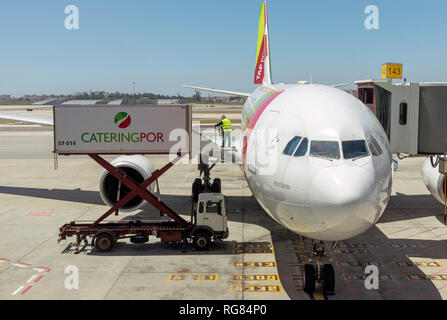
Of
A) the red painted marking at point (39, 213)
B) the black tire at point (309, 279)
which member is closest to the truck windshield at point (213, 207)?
the black tire at point (309, 279)

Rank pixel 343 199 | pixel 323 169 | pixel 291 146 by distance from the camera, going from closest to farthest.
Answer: pixel 343 199 < pixel 323 169 < pixel 291 146

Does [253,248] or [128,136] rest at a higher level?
[128,136]

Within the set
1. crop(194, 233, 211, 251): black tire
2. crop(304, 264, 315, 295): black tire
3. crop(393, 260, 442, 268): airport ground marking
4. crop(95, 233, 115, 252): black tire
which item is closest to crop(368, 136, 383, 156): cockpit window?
crop(304, 264, 315, 295): black tire

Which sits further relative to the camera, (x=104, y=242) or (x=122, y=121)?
(x=122, y=121)

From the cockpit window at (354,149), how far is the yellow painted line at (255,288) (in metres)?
3.74

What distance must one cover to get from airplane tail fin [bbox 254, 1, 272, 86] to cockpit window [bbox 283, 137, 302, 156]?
14909 mm

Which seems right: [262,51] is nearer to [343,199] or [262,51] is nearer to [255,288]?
[255,288]

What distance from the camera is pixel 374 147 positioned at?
937 cm

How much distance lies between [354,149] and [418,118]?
635cm

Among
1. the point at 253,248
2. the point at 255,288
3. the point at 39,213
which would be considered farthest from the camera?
the point at 39,213

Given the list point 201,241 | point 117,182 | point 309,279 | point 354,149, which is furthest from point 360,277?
point 117,182

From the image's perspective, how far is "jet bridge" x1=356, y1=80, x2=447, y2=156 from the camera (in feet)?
46.7

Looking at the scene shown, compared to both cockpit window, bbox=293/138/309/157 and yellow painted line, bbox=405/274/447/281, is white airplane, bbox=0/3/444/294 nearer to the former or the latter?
cockpit window, bbox=293/138/309/157
